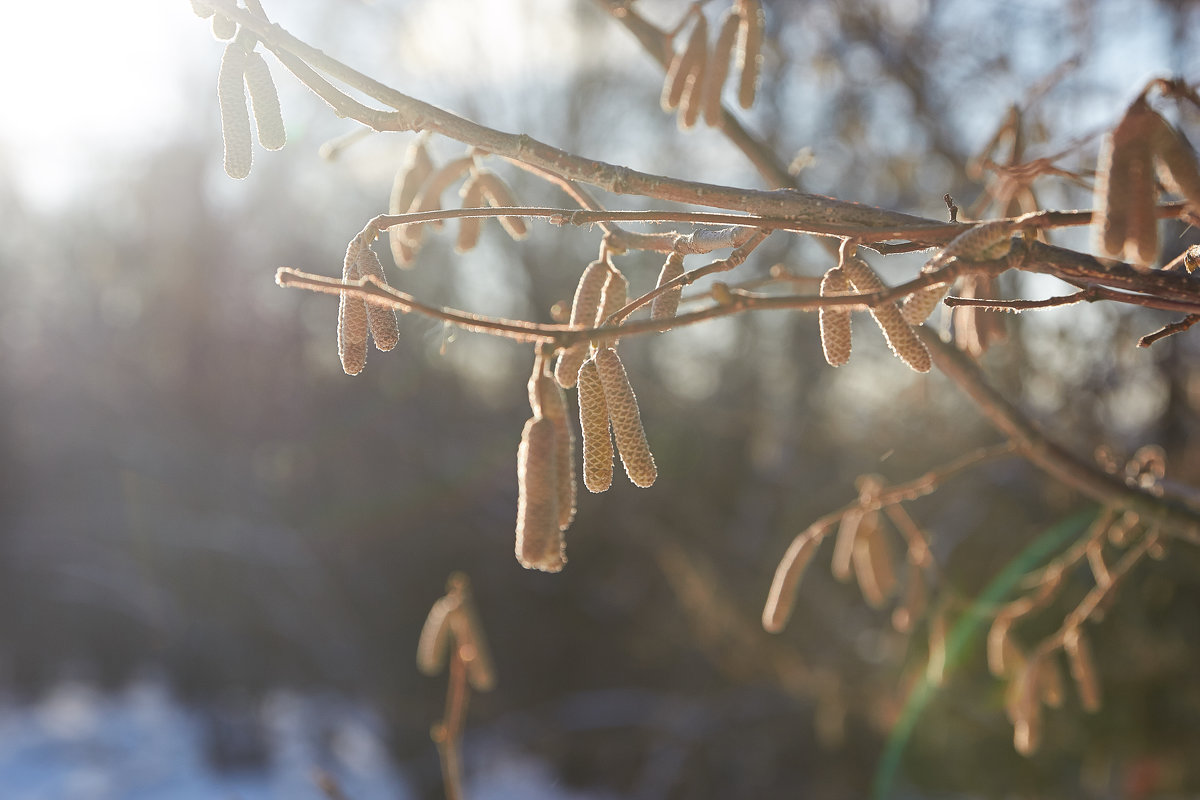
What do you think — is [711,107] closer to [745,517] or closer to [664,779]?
[745,517]

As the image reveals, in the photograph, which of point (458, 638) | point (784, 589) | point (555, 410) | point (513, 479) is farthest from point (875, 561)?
point (513, 479)

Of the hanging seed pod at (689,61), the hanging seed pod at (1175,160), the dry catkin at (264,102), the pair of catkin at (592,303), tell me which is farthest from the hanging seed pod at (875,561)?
the dry catkin at (264,102)

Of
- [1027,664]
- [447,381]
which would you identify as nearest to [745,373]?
[447,381]

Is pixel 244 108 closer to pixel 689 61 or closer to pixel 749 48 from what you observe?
pixel 689 61

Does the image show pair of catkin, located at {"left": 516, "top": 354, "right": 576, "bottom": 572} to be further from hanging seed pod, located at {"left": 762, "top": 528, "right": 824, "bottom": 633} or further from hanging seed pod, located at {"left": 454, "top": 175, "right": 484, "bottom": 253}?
hanging seed pod, located at {"left": 762, "top": 528, "right": 824, "bottom": 633}

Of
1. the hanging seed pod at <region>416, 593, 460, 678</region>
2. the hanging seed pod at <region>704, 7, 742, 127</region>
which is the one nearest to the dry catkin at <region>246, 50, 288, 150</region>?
the hanging seed pod at <region>704, 7, 742, 127</region>

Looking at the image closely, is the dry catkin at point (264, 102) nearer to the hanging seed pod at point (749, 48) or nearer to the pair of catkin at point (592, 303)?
the pair of catkin at point (592, 303)

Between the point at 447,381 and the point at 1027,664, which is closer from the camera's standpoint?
the point at 1027,664
